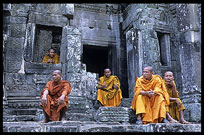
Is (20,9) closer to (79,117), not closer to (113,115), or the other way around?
(79,117)

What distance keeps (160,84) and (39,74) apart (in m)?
4.34

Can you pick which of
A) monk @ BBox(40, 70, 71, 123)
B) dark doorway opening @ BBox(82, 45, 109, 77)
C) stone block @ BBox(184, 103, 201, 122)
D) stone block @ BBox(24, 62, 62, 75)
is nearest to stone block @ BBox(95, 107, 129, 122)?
monk @ BBox(40, 70, 71, 123)

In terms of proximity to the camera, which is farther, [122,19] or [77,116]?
[122,19]

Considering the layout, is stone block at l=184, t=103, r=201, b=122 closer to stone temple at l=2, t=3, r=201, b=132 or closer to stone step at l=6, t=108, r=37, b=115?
stone temple at l=2, t=3, r=201, b=132

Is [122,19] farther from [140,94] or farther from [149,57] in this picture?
[140,94]

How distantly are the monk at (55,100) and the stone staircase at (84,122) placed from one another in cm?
32

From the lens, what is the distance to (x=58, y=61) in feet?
27.9

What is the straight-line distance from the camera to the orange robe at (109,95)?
7.84 metres

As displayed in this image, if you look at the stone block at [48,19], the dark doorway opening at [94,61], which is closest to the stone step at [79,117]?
the stone block at [48,19]

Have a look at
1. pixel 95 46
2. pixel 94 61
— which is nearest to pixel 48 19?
pixel 95 46

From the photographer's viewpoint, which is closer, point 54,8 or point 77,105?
point 77,105

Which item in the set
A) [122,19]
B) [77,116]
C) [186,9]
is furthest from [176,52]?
[77,116]

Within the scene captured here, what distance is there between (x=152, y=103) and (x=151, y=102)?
0.13 ft

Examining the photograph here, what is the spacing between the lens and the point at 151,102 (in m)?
4.89
